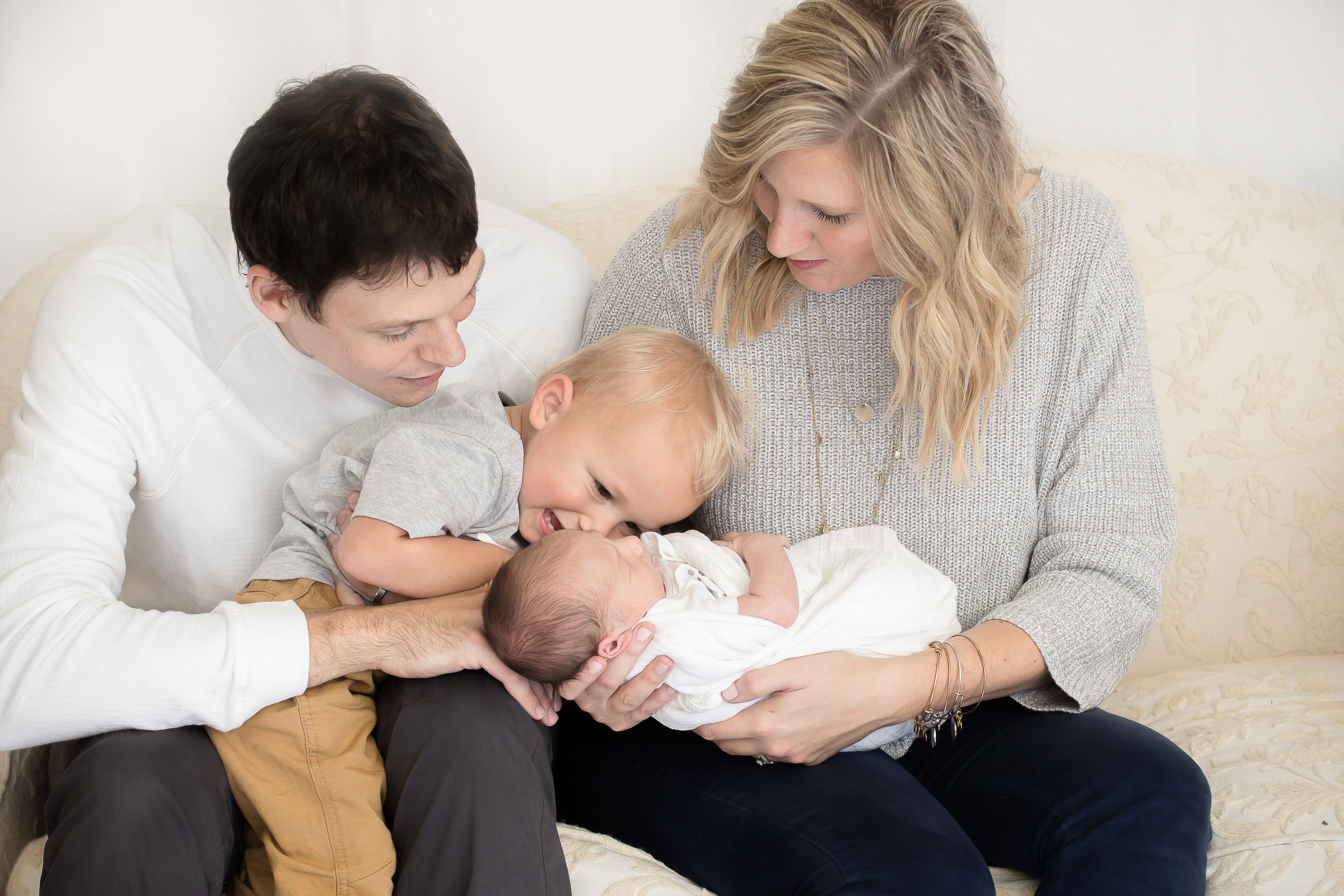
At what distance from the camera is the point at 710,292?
177cm

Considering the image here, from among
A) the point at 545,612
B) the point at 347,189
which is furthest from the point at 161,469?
the point at 545,612

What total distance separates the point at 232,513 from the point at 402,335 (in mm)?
401

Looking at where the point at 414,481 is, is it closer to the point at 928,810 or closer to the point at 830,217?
the point at 830,217

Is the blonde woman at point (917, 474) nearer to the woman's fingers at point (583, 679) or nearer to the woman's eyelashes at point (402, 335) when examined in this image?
the woman's fingers at point (583, 679)

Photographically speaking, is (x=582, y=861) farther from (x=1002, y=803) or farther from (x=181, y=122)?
(x=181, y=122)

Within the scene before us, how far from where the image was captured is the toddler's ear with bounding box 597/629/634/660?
1.32 metres

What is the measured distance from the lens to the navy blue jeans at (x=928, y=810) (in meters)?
1.30

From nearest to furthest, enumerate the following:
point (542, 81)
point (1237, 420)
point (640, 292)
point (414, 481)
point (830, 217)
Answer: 1. point (414, 481)
2. point (830, 217)
3. point (640, 292)
4. point (1237, 420)
5. point (542, 81)

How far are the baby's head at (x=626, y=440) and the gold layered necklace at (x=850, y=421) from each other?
162 millimetres

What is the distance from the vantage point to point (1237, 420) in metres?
2.01

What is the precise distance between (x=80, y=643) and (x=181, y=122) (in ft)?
4.77

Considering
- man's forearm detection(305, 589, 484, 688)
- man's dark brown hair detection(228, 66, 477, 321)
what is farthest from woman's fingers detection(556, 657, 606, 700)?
man's dark brown hair detection(228, 66, 477, 321)

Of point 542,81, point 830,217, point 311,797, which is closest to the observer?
point 311,797

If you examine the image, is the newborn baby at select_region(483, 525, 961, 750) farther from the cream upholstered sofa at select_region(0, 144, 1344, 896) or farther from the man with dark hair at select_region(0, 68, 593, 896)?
the cream upholstered sofa at select_region(0, 144, 1344, 896)
